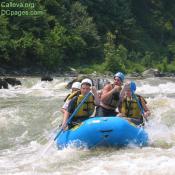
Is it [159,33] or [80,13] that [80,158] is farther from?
[159,33]

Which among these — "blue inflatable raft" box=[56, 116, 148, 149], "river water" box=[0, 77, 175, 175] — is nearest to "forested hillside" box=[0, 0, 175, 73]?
"river water" box=[0, 77, 175, 175]

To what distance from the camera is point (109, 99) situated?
9.04 meters

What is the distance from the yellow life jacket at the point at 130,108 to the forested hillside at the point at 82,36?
1053 inches

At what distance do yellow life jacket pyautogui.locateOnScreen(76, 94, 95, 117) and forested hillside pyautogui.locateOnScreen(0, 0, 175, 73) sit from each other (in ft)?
87.7

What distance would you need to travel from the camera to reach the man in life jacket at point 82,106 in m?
8.82

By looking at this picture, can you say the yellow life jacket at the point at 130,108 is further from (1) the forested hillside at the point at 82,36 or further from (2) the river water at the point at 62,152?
(1) the forested hillside at the point at 82,36

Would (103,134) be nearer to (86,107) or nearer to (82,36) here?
(86,107)

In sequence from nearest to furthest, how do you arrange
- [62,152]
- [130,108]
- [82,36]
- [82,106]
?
1. [62,152]
2. [82,106]
3. [130,108]
4. [82,36]

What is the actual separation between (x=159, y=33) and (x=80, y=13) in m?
17.0

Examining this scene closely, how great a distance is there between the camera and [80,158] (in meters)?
8.02

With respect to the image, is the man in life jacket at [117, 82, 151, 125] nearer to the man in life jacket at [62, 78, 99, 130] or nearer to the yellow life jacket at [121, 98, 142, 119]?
the yellow life jacket at [121, 98, 142, 119]

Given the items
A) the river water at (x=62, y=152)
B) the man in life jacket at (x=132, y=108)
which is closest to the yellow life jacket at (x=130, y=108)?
the man in life jacket at (x=132, y=108)

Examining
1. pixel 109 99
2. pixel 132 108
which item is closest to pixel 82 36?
pixel 132 108

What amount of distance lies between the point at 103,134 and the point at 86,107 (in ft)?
2.57
